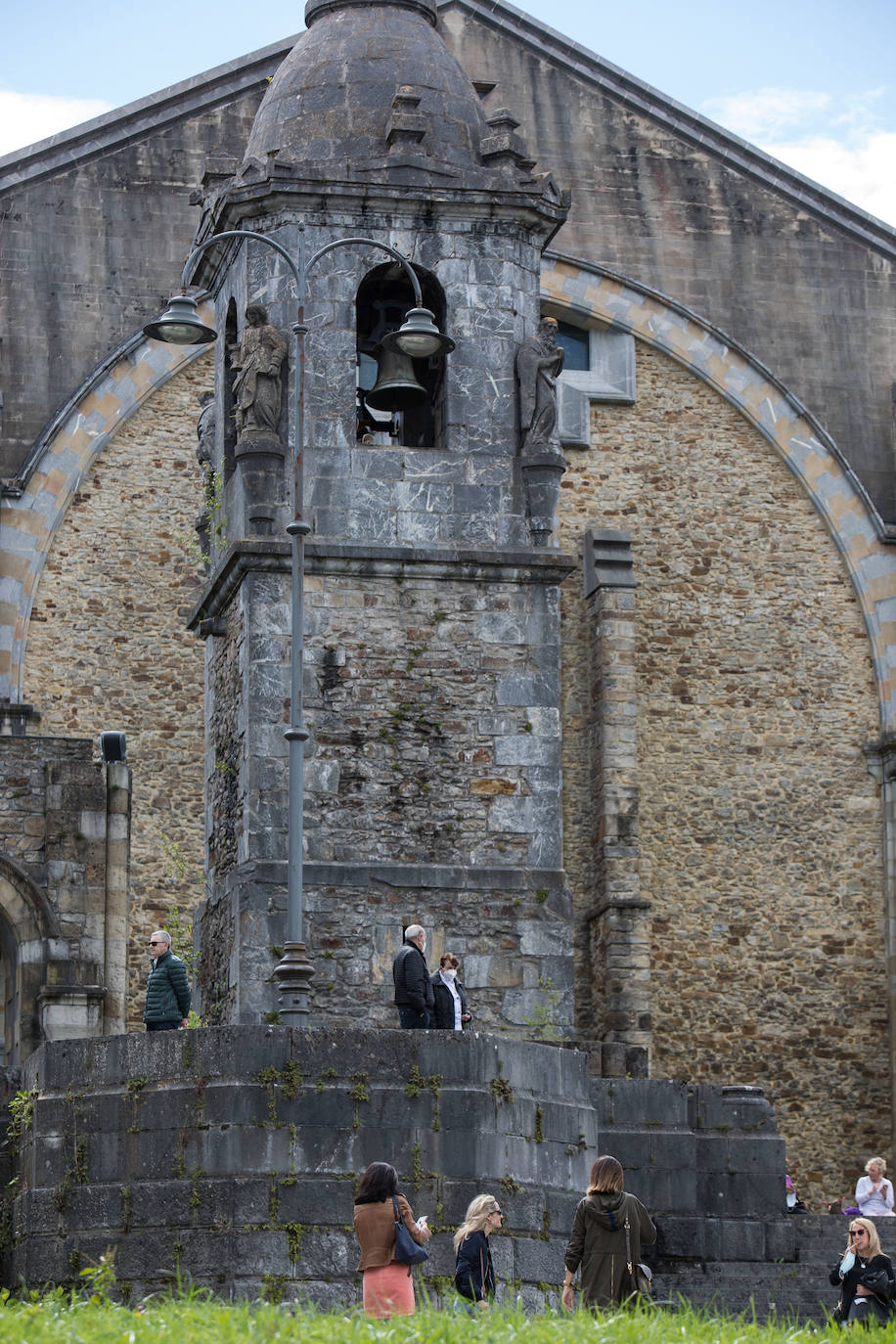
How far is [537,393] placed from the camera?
65.1ft

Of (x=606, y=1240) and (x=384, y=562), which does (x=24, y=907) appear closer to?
(x=384, y=562)

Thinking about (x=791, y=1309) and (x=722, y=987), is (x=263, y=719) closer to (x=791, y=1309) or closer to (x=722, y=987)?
(x=791, y=1309)

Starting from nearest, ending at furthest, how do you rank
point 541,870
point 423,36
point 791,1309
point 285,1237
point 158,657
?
point 285,1237 < point 791,1309 < point 541,870 < point 423,36 < point 158,657

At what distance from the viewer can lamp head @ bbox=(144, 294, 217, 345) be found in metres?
17.1

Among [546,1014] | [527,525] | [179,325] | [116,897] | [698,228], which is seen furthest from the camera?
[698,228]

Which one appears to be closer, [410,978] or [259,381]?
[410,978]

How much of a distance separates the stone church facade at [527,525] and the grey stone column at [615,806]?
4cm

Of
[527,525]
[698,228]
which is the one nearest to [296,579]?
[527,525]

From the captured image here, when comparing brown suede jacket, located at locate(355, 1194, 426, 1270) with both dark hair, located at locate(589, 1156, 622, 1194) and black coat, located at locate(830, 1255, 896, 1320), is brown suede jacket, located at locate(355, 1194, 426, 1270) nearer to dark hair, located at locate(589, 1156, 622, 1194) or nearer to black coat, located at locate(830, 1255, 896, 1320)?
dark hair, located at locate(589, 1156, 622, 1194)

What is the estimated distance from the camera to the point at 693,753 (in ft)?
90.6

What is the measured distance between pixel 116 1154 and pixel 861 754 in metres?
15.0

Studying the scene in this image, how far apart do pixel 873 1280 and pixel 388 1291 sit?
97.2 inches

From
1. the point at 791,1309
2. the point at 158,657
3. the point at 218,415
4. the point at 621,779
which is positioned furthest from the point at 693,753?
the point at 791,1309

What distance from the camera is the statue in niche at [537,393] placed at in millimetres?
19734
